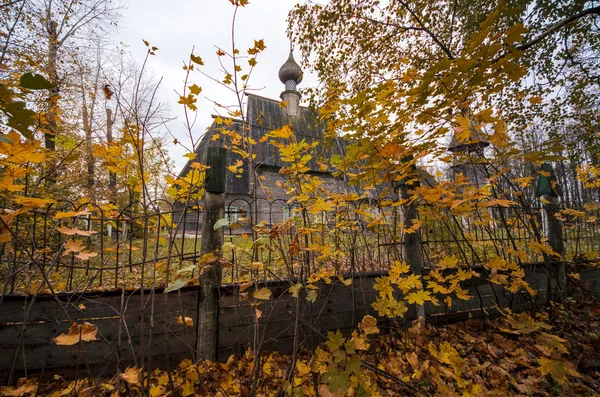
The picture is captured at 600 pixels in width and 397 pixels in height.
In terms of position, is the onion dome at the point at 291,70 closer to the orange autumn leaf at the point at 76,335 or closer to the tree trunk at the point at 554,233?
the tree trunk at the point at 554,233

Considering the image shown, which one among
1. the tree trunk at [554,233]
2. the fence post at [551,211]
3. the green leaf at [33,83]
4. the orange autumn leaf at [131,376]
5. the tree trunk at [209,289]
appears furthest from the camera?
the fence post at [551,211]

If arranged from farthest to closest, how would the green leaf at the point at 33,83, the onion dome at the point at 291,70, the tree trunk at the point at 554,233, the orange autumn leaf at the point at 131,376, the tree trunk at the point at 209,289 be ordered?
the onion dome at the point at 291,70 → the tree trunk at the point at 554,233 → the tree trunk at the point at 209,289 → the orange autumn leaf at the point at 131,376 → the green leaf at the point at 33,83

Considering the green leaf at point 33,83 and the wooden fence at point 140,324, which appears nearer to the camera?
the green leaf at point 33,83

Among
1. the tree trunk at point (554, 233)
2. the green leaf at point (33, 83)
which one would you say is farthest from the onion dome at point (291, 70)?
the green leaf at point (33, 83)

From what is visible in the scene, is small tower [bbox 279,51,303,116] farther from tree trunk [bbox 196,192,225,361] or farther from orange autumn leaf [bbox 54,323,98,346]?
orange autumn leaf [bbox 54,323,98,346]

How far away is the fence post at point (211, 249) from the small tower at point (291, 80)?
1463 centimetres

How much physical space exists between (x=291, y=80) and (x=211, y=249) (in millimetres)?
17715

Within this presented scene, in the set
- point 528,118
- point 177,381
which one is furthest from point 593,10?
point 177,381

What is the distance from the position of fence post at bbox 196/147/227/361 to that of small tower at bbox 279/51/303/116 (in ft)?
48.0

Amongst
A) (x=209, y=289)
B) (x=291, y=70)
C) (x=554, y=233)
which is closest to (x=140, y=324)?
(x=209, y=289)

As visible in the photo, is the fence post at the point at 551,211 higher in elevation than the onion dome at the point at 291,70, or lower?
lower

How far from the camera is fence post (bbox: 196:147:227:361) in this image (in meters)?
2.16

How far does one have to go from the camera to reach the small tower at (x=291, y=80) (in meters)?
16.3

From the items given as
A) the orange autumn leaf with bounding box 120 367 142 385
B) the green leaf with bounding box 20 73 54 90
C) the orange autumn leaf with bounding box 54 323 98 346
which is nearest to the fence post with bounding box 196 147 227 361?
the orange autumn leaf with bounding box 120 367 142 385
